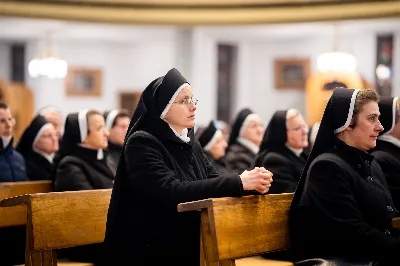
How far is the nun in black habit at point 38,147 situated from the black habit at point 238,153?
7.54ft

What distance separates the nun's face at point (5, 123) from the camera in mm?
7484

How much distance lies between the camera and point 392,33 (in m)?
17.7

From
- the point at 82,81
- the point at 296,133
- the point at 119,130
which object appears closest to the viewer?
the point at 296,133

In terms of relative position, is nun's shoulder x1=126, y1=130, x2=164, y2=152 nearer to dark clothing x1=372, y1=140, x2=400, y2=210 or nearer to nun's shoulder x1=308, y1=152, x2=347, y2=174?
nun's shoulder x1=308, y1=152, x2=347, y2=174

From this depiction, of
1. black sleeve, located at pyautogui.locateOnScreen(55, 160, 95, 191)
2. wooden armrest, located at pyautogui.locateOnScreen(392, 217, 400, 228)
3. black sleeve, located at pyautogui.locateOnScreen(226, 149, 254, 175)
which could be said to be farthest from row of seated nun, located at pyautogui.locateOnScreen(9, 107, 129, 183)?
wooden armrest, located at pyautogui.locateOnScreen(392, 217, 400, 228)

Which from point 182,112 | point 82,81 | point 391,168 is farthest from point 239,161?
point 82,81

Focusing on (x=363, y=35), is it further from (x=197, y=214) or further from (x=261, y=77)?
(x=197, y=214)

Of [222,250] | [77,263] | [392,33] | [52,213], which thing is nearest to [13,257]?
[77,263]

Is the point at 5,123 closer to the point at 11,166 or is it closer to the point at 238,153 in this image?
the point at 11,166

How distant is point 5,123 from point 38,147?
0.73 metres

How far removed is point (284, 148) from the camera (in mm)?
7562

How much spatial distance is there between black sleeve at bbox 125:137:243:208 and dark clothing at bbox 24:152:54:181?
144 inches

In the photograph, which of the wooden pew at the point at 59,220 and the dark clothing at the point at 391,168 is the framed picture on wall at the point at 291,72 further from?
the wooden pew at the point at 59,220

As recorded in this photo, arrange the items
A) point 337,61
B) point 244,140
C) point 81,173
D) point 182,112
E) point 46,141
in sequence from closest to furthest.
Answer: point 182,112 < point 81,173 < point 46,141 < point 244,140 < point 337,61
